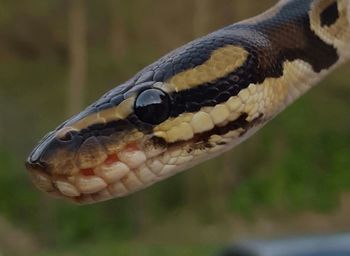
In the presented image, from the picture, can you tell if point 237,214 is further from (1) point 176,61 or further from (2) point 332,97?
(1) point 176,61

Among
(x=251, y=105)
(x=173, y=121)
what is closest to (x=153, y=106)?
(x=173, y=121)

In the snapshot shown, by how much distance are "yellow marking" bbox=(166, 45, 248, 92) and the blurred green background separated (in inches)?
392

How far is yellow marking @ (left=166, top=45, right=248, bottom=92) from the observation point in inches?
99.6

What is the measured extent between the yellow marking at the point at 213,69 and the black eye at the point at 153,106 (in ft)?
0.13

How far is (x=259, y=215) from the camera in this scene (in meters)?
14.4

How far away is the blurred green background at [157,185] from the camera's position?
13375mm

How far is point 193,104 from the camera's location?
2.51 meters

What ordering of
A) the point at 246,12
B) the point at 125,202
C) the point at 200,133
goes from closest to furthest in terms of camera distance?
the point at 200,133 < the point at 246,12 < the point at 125,202

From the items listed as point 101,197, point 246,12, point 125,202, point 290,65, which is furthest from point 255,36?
point 125,202

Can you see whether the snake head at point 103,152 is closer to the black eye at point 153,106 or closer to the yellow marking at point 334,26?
the black eye at point 153,106

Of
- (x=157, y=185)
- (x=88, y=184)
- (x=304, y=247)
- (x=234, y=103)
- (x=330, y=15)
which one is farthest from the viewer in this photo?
(x=157, y=185)

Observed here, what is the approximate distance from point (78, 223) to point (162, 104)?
11.6 m

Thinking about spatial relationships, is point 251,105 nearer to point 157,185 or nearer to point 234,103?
point 234,103

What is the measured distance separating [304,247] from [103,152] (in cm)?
571
